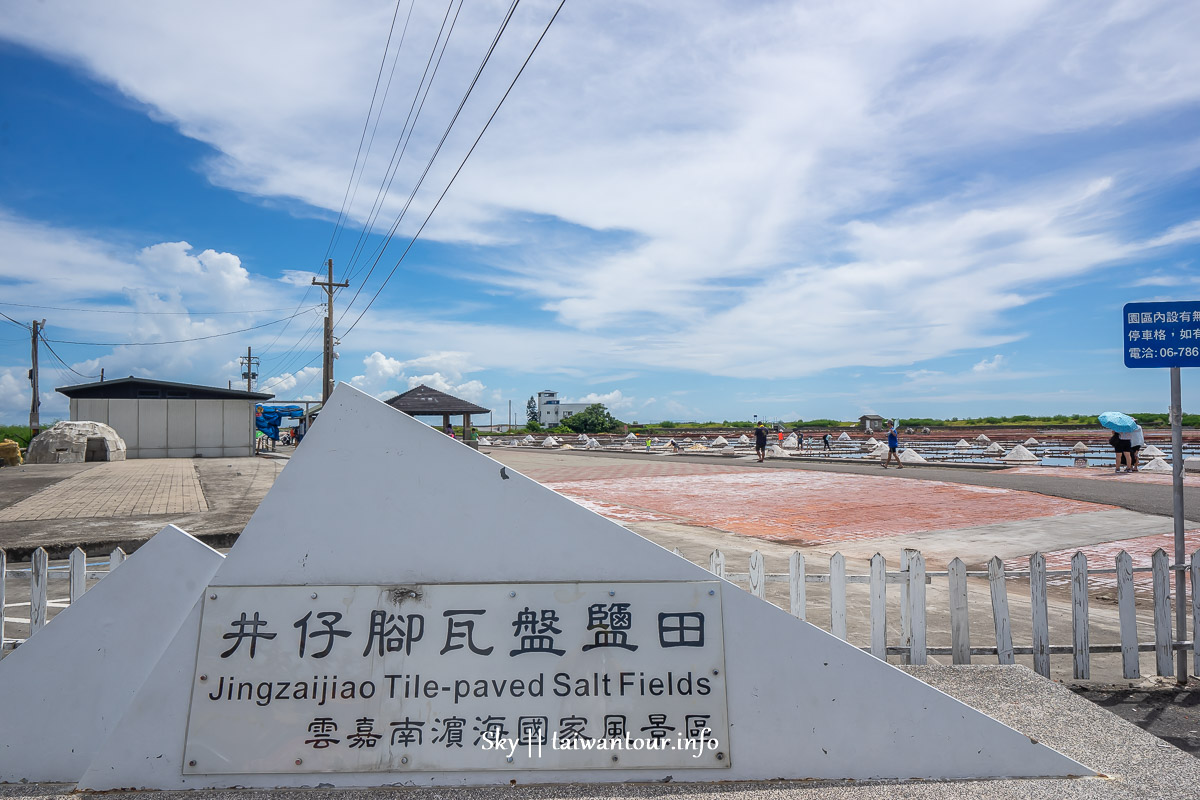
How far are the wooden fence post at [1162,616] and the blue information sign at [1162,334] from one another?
1250mm

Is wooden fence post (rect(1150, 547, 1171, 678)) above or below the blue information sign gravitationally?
below

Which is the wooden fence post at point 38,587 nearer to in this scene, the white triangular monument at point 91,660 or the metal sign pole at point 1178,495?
the white triangular monument at point 91,660

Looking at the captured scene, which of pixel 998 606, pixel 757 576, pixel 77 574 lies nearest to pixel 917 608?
pixel 998 606

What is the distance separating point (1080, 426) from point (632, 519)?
65.8 meters

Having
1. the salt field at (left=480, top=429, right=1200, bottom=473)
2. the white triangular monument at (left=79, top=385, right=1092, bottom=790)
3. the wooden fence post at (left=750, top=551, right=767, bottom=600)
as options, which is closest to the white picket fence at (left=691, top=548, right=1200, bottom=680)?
the wooden fence post at (left=750, top=551, right=767, bottom=600)

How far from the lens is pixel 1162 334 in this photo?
14.6 ft

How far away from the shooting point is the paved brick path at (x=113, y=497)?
35.2ft

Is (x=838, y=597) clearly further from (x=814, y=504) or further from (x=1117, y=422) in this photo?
(x=1117, y=422)

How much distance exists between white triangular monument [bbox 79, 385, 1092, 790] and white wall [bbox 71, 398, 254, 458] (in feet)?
98.8

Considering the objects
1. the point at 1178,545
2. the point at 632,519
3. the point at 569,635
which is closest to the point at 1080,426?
the point at 632,519

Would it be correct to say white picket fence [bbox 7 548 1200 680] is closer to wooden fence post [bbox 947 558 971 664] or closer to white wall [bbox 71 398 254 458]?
wooden fence post [bbox 947 558 971 664]

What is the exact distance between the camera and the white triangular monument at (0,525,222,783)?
2947mm

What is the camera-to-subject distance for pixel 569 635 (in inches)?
112

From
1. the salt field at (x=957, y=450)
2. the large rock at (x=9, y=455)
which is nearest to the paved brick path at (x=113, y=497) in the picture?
the large rock at (x=9, y=455)
